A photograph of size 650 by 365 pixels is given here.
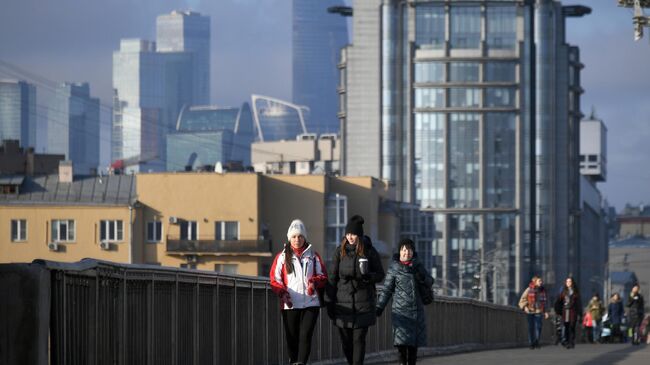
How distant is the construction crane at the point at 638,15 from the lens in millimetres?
56025

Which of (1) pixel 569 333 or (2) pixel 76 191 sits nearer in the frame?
(1) pixel 569 333

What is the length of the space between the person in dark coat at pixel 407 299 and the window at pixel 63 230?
9641cm

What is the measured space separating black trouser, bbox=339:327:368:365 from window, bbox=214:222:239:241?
100066 millimetres

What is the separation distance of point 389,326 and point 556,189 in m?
167

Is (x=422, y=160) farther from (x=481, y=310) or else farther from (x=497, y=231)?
(x=481, y=310)

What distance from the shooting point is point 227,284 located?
2200 cm

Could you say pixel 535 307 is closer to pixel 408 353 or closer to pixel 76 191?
pixel 408 353

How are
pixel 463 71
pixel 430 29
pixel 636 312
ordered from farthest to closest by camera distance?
pixel 463 71 → pixel 430 29 → pixel 636 312

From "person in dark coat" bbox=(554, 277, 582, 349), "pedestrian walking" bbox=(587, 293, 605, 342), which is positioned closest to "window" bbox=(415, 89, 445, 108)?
"pedestrian walking" bbox=(587, 293, 605, 342)

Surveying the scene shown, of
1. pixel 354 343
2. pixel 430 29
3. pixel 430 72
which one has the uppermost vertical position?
pixel 430 29

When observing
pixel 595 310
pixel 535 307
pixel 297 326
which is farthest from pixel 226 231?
pixel 297 326

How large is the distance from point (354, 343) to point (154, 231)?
10040cm

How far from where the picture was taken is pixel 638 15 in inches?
2247

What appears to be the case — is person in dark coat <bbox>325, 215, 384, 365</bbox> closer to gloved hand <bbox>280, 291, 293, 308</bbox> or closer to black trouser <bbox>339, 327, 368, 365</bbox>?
black trouser <bbox>339, 327, 368, 365</bbox>
